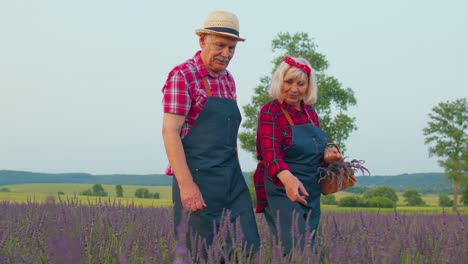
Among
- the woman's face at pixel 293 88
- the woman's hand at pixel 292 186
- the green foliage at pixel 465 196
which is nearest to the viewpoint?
the woman's hand at pixel 292 186

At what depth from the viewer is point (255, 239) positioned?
3.21 m

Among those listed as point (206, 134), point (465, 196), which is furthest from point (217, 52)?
point (465, 196)

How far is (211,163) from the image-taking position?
2998mm

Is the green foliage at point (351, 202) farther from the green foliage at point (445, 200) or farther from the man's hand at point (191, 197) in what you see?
the man's hand at point (191, 197)

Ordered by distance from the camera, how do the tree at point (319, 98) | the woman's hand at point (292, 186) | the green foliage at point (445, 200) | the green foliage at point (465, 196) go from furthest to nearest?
the green foliage at point (445, 200)
the green foliage at point (465, 196)
the tree at point (319, 98)
the woman's hand at point (292, 186)

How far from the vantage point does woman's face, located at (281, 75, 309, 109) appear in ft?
11.2

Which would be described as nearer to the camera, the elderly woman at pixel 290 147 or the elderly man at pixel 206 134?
the elderly man at pixel 206 134

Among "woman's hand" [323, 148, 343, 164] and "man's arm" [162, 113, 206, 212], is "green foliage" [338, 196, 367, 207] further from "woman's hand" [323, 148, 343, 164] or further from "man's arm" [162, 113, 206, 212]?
"man's arm" [162, 113, 206, 212]

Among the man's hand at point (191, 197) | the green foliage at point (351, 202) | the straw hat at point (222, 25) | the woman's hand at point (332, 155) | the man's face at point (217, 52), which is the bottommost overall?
the green foliage at point (351, 202)

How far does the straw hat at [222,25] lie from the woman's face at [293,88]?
0.44 m

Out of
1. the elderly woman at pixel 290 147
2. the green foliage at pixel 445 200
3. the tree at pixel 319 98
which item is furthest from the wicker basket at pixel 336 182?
the green foliage at pixel 445 200

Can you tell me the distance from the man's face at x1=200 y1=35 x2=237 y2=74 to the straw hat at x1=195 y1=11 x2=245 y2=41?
1.4 inches

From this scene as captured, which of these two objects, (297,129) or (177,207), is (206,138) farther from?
(297,129)

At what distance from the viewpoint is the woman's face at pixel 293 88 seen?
340 cm
